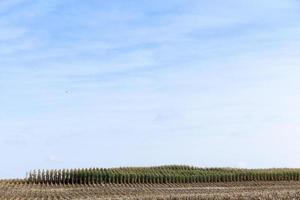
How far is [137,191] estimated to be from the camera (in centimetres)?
5500

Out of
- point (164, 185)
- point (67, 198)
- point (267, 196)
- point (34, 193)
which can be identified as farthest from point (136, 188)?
point (267, 196)

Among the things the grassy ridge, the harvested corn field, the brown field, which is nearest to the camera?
the brown field

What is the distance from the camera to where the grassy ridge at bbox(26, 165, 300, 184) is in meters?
65.4

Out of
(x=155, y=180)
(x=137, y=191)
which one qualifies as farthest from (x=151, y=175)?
(x=137, y=191)

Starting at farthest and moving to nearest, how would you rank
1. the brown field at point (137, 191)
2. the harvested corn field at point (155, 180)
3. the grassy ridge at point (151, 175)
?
the grassy ridge at point (151, 175)
the harvested corn field at point (155, 180)
the brown field at point (137, 191)

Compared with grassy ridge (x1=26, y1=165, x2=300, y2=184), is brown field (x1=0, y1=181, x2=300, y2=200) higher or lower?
lower

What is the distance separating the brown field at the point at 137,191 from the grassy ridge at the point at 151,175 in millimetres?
2547

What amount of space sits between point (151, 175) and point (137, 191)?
11.4 metres

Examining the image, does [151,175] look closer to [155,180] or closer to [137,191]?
[155,180]

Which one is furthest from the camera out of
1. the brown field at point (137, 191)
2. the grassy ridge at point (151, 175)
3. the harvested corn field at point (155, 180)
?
the grassy ridge at point (151, 175)

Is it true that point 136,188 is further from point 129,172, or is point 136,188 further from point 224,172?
point 224,172

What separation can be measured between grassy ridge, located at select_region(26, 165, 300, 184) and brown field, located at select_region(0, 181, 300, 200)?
255cm

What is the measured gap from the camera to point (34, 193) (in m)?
51.3

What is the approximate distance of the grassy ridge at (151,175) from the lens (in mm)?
65375
